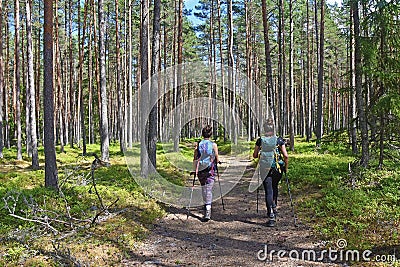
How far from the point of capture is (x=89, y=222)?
7336 millimetres

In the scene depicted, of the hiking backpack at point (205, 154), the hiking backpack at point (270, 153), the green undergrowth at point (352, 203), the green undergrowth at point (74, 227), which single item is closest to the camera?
the green undergrowth at point (74, 227)

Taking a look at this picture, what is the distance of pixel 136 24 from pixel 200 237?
29.0 m

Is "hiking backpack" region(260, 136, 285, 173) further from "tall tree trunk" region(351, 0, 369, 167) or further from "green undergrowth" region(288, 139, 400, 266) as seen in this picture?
"tall tree trunk" region(351, 0, 369, 167)

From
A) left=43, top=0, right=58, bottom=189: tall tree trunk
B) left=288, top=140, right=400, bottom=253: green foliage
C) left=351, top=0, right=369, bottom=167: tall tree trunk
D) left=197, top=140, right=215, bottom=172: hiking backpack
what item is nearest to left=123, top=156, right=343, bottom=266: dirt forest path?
left=288, top=140, right=400, bottom=253: green foliage

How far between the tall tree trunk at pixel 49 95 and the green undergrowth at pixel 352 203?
22.8 ft

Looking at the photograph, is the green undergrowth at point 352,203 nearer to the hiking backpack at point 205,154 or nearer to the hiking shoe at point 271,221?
the hiking shoe at point 271,221

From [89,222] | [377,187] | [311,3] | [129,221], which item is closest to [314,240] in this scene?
[377,187]

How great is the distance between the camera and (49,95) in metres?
9.87

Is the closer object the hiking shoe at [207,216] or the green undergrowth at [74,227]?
the green undergrowth at [74,227]

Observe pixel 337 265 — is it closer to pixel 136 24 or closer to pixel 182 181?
pixel 182 181

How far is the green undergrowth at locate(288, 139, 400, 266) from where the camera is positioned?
6.54m

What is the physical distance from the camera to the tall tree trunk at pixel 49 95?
31.6ft

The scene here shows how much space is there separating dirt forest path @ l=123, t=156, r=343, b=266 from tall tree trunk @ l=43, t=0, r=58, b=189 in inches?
143

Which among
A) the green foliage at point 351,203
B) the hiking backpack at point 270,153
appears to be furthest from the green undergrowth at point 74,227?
the green foliage at point 351,203
